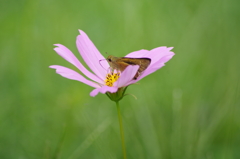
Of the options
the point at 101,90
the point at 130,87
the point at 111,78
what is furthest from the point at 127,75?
the point at 130,87

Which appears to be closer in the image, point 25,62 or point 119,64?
point 119,64

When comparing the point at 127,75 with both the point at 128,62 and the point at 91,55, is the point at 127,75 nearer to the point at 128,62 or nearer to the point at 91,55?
the point at 128,62

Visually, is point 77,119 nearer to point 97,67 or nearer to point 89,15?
point 97,67

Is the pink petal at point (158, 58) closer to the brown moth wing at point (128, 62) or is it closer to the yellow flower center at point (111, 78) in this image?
the brown moth wing at point (128, 62)

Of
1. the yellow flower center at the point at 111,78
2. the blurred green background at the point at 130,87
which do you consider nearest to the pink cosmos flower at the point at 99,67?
the yellow flower center at the point at 111,78

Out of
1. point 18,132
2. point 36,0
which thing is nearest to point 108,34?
point 36,0

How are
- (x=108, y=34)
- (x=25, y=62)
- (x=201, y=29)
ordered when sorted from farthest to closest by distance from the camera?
(x=108, y=34), (x=201, y=29), (x=25, y=62)
